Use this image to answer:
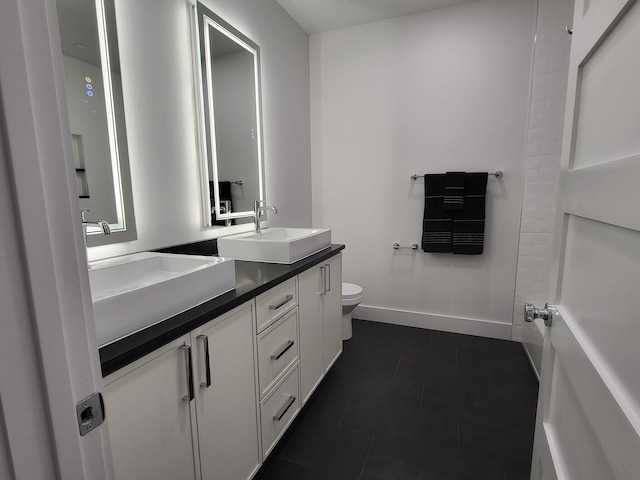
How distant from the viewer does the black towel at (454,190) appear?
2.54m

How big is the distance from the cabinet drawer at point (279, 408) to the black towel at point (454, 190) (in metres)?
1.71

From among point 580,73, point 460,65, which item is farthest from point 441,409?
point 460,65

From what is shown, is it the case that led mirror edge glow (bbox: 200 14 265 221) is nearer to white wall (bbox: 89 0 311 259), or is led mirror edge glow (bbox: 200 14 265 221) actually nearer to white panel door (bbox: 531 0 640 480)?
white wall (bbox: 89 0 311 259)

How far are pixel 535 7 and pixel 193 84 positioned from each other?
232cm

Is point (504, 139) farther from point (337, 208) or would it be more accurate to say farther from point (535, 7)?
point (337, 208)

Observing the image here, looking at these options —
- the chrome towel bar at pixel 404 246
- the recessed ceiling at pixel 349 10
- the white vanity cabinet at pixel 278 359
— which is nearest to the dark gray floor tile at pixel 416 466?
the white vanity cabinet at pixel 278 359

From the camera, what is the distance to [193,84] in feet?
5.58

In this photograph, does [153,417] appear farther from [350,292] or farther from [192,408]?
[350,292]

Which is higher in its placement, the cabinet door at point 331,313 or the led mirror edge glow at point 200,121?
the led mirror edge glow at point 200,121

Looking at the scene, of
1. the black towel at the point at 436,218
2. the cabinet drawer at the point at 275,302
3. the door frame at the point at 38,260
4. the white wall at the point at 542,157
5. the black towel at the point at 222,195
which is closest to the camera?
the door frame at the point at 38,260

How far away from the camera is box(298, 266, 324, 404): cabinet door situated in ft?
5.53

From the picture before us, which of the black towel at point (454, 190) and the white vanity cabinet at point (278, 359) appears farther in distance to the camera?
the black towel at point (454, 190)

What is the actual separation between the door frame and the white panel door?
76 centimetres

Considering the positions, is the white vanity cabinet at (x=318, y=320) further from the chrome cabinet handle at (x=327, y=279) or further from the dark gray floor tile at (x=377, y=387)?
the dark gray floor tile at (x=377, y=387)
